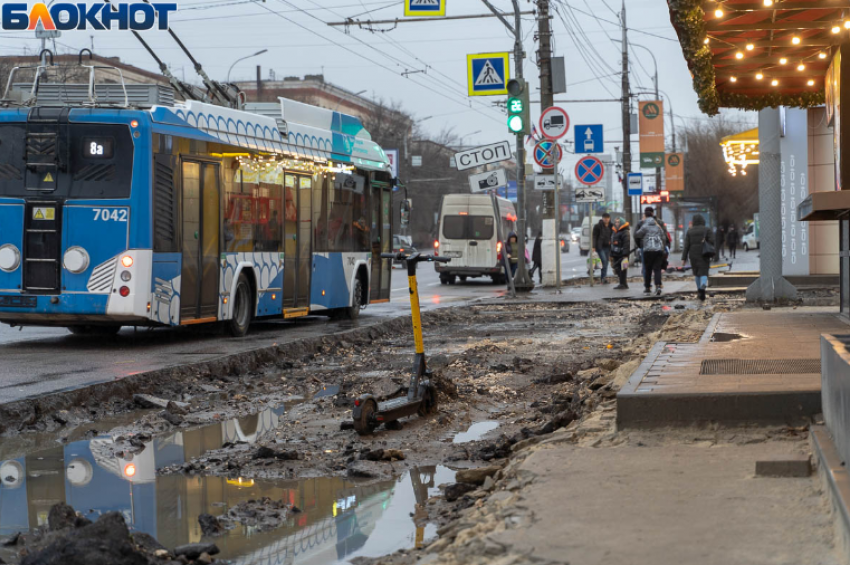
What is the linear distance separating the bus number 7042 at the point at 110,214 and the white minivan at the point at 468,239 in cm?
2189

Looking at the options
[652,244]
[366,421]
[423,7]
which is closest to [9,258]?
[366,421]

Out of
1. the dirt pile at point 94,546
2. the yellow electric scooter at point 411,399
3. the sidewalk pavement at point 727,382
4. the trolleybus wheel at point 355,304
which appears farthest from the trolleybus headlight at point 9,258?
the dirt pile at point 94,546

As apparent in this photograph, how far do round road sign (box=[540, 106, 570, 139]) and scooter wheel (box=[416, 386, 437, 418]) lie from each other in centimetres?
1560

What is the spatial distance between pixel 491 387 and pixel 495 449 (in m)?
3.27

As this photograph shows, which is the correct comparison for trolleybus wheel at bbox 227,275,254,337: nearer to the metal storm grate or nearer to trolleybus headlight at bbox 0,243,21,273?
trolleybus headlight at bbox 0,243,21,273

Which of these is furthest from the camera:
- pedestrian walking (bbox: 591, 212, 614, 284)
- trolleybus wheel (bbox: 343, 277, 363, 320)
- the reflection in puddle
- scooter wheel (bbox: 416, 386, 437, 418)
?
pedestrian walking (bbox: 591, 212, 614, 284)

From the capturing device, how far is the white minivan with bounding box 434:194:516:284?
115 ft

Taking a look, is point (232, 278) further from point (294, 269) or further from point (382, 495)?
point (382, 495)

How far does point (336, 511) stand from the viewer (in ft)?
18.4

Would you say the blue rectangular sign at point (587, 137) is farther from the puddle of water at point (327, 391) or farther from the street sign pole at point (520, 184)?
the puddle of water at point (327, 391)

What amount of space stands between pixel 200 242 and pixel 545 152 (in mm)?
12140

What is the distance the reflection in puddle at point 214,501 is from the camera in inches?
196

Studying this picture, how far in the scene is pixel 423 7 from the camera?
76.0ft

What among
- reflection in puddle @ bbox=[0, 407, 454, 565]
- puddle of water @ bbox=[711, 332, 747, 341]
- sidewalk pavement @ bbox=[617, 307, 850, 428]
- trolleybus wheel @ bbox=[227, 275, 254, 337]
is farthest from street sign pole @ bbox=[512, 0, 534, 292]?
reflection in puddle @ bbox=[0, 407, 454, 565]
